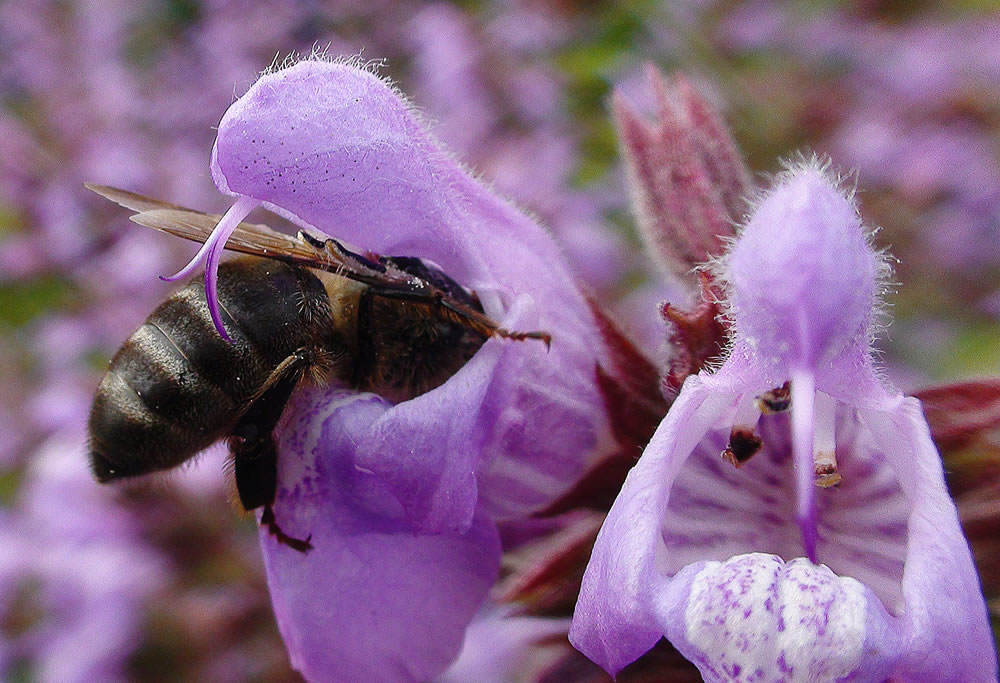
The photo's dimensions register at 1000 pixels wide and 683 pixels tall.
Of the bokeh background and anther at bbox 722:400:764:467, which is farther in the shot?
the bokeh background

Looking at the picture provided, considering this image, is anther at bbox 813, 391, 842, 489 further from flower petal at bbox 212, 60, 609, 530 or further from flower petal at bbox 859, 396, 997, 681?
flower petal at bbox 212, 60, 609, 530

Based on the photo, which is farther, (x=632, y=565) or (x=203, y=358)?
(x=203, y=358)

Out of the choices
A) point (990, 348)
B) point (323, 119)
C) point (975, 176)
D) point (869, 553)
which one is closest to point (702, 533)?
point (869, 553)

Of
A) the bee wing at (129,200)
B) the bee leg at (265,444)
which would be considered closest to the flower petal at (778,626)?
the bee leg at (265,444)

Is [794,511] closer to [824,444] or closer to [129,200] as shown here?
[824,444]

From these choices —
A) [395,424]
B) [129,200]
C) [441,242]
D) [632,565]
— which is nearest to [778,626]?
[632,565]

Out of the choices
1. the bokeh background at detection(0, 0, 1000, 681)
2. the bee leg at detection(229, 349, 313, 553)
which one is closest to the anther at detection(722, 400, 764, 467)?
the bee leg at detection(229, 349, 313, 553)
